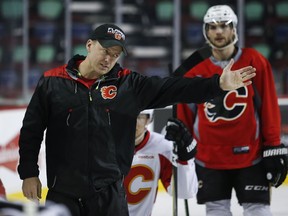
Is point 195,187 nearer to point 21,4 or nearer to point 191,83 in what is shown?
point 191,83

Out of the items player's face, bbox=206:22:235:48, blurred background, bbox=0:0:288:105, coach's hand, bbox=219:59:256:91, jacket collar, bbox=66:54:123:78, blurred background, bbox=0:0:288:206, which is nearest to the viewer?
coach's hand, bbox=219:59:256:91

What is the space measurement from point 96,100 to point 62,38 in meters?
5.57

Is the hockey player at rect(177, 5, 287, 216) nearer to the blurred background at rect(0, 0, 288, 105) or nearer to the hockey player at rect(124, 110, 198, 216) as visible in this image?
the hockey player at rect(124, 110, 198, 216)

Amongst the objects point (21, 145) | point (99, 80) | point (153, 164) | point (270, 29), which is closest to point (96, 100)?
point (99, 80)

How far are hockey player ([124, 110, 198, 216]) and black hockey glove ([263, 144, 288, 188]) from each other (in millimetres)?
285

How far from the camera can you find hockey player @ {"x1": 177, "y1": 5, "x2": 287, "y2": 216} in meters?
3.24

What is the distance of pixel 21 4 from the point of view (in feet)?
25.0

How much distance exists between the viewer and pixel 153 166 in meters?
3.27

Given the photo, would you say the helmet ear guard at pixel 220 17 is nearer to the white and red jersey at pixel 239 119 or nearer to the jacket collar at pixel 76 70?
the white and red jersey at pixel 239 119

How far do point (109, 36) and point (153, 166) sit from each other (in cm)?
91

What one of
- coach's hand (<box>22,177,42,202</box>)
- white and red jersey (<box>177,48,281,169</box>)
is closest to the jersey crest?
white and red jersey (<box>177,48,281,169</box>)

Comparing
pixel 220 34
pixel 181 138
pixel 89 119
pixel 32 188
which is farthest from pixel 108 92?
pixel 220 34

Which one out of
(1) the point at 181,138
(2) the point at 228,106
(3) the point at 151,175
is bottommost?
(3) the point at 151,175

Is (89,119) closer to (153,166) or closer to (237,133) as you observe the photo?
(153,166)
